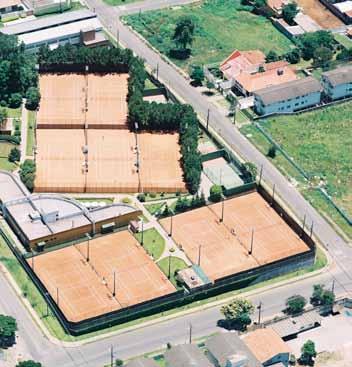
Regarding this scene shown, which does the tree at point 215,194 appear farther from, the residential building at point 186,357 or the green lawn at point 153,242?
the residential building at point 186,357

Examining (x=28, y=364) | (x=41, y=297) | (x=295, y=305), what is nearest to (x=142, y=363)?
(x=28, y=364)

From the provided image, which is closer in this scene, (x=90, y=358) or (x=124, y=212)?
(x=90, y=358)

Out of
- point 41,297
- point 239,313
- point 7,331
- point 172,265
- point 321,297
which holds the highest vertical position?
point 321,297

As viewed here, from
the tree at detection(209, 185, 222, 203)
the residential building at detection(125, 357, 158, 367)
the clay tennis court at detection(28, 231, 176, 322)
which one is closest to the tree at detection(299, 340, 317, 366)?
the residential building at detection(125, 357, 158, 367)

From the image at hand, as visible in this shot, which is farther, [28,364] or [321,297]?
[321,297]

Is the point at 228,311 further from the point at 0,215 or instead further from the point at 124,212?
the point at 0,215

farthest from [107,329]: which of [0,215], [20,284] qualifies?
[0,215]

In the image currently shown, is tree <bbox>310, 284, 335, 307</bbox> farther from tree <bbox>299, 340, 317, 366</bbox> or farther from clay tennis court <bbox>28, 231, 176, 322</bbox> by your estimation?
clay tennis court <bbox>28, 231, 176, 322</bbox>

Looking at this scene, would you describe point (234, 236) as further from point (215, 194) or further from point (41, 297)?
point (41, 297)
